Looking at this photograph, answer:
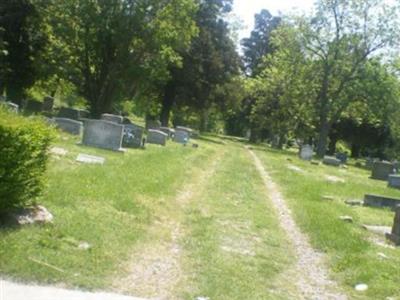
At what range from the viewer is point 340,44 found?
1795 inches

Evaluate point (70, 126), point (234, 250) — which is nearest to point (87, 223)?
point (234, 250)

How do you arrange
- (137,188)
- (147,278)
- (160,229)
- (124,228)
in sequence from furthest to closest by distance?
(137,188) < (160,229) < (124,228) < (147,278)

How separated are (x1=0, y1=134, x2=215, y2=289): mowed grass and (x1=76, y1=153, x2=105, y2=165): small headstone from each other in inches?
7.5

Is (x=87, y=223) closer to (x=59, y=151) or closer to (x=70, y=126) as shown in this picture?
(x=59, y=151)

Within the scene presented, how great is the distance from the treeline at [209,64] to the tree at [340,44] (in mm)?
80

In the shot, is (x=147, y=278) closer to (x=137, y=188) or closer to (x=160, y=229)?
(x=160, y=229)

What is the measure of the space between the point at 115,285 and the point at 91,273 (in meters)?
0.33

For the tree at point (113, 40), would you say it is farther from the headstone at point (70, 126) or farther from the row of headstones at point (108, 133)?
the headstone at point (70, 126)

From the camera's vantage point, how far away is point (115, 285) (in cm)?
631

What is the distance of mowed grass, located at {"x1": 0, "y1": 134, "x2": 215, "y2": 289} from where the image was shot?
625 cm

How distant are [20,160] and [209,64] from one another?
3817 centimetres

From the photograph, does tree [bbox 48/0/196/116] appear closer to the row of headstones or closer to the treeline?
the treeline

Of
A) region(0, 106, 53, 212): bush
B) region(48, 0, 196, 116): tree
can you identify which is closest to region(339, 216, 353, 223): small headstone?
region(0, 106, 53, 212): bush

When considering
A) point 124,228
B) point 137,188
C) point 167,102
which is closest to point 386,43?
point 167,102
